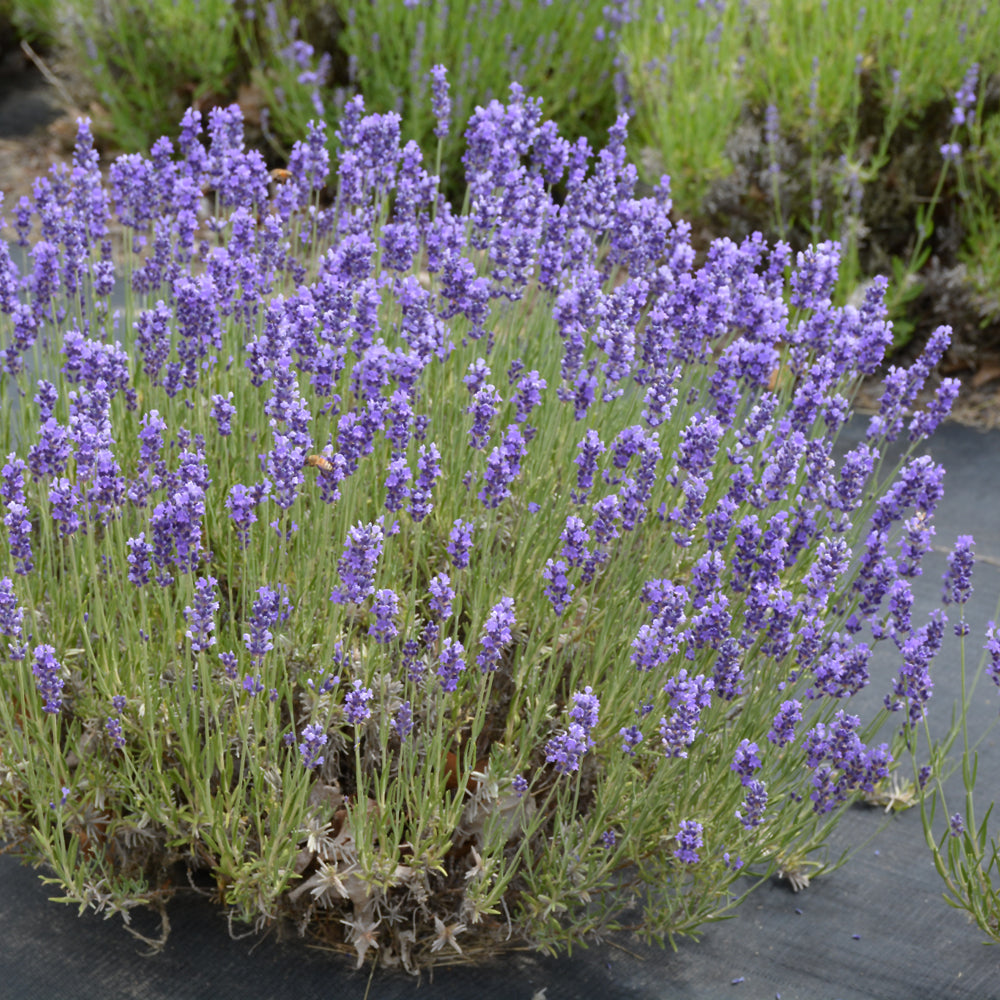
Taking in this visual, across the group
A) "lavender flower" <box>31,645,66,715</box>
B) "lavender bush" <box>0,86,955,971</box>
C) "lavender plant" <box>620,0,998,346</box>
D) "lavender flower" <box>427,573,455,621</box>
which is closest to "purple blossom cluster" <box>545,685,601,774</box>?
"lavender bush" <box>0,86,955,971</box>

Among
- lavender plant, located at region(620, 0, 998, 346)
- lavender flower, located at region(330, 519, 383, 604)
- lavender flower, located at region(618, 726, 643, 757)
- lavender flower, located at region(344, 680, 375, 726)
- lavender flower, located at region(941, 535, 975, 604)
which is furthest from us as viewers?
lavender plant, located at region(620, 0, 998, 346)

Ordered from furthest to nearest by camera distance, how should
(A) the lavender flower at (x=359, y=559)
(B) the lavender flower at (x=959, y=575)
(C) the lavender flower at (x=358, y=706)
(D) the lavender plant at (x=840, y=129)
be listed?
(D) the lavender plant at (x=840, y=129), (B) the lavender flower at (x=959, y=575), (C) the lavender flower at (x=358, y=706), (A) the lavender flower at (x=359, y=559)

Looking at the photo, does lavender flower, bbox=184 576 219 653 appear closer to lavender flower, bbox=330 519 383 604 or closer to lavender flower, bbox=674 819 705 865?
lavender flower, bbox=330 519 383 604

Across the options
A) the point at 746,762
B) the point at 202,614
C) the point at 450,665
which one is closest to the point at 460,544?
the point at 450,665

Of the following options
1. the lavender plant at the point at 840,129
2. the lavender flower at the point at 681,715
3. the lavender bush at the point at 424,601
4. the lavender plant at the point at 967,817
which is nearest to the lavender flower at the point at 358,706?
the lavender bush at the point at 424,601

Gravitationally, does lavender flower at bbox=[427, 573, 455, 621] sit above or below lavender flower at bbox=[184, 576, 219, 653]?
above

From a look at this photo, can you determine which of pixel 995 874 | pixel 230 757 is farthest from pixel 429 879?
pixel 995 874

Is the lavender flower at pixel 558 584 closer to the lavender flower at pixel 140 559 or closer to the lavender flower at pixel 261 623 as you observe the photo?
the lavender flower at pixel 261 623

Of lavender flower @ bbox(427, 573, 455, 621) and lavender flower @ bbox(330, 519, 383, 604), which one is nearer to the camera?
lavender flower @ bbox(330, 519, 383, 604)
